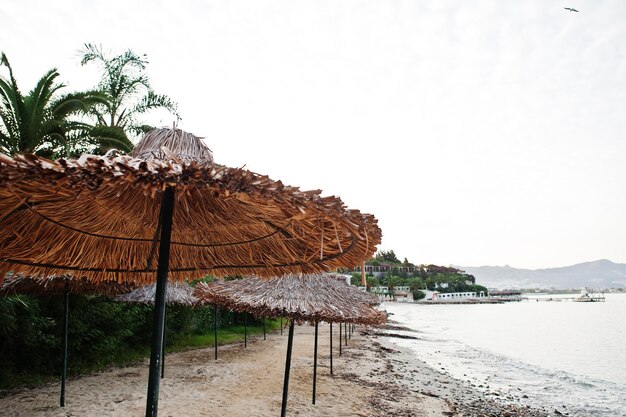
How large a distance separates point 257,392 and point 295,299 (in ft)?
11.6

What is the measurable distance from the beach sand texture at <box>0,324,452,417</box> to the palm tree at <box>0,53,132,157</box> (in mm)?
5108

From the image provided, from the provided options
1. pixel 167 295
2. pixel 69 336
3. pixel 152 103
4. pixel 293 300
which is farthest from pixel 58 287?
pixel 152 103

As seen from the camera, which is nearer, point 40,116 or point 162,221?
point 162,221

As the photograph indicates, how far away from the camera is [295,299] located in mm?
6695

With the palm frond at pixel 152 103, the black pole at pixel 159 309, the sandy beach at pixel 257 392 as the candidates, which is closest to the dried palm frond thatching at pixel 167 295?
the sandy beach at pixel 257 392

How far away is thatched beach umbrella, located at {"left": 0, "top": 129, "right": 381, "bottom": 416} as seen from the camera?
1507mm

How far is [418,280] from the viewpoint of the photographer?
4395 inches

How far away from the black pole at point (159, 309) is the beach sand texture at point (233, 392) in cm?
584

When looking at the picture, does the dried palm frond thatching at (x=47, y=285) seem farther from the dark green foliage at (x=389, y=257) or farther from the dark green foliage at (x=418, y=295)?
the dark green foliage at (x=389, y=257)

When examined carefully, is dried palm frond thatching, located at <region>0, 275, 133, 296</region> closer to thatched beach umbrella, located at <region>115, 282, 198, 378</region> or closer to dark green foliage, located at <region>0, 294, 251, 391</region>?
dark green foliage, located at <region>0, 294, 251, 391</region>

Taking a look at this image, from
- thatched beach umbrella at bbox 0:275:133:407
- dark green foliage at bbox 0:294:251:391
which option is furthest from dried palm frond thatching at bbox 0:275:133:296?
dark green foliage at bbox 0:294:251:391

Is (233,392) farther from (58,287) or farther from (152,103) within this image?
(152,103)

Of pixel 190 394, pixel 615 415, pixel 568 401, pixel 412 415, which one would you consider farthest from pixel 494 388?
pixel 190 394

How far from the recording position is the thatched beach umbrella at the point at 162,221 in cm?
151
